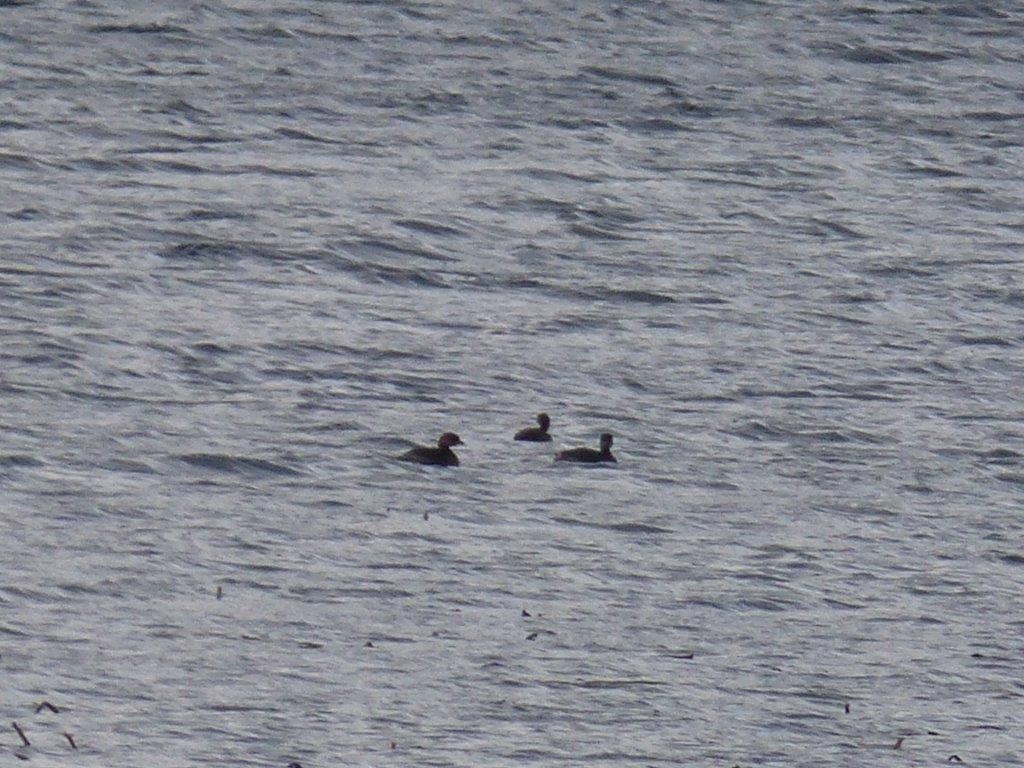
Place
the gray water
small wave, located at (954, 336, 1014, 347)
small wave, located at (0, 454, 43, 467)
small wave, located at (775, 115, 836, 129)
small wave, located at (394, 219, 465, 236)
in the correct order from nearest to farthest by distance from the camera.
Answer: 1. the gray water
2. small wave, located at (0, 454, 43, 467)
3. small wave, located at (954, 336, 1014, 347)
4. small wave, located at (394, 219, 465, 236)
5. small wave, located at (775, 115, 836, 129)

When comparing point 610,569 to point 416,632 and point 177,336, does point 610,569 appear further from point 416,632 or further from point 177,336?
point 177,336

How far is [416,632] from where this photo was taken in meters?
14.1

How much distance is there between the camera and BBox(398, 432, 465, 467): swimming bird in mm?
17125

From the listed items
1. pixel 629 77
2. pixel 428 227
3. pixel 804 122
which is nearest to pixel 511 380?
pixel 428 227

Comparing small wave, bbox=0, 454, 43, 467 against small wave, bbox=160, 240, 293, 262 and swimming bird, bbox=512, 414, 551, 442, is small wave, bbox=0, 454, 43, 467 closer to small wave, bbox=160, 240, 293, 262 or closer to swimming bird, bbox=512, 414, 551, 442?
swimming bird, bbox=512, 414, 551, 442

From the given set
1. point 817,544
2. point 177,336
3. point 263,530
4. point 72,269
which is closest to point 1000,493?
point 817,544

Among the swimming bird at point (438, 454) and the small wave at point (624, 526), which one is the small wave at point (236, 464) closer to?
the swimming bird at point (438, 454)

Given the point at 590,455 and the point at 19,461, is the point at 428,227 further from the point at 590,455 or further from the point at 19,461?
the point at 19,461

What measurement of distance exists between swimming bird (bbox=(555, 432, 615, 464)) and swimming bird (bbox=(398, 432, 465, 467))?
0.66 meters

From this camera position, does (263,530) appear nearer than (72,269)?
Yes

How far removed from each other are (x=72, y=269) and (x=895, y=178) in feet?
28.1

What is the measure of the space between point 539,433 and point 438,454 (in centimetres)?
93

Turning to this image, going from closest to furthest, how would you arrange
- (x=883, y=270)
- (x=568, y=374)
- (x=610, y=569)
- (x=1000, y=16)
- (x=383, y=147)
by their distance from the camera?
(x=610, y=569), (x=568, y=374), (x=883, y=270), (x=383, y=147), (x=1000, y=16)

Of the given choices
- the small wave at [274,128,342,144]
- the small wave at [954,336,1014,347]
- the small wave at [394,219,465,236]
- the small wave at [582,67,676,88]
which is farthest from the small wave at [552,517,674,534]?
the small wave at [582,67,676,88]
